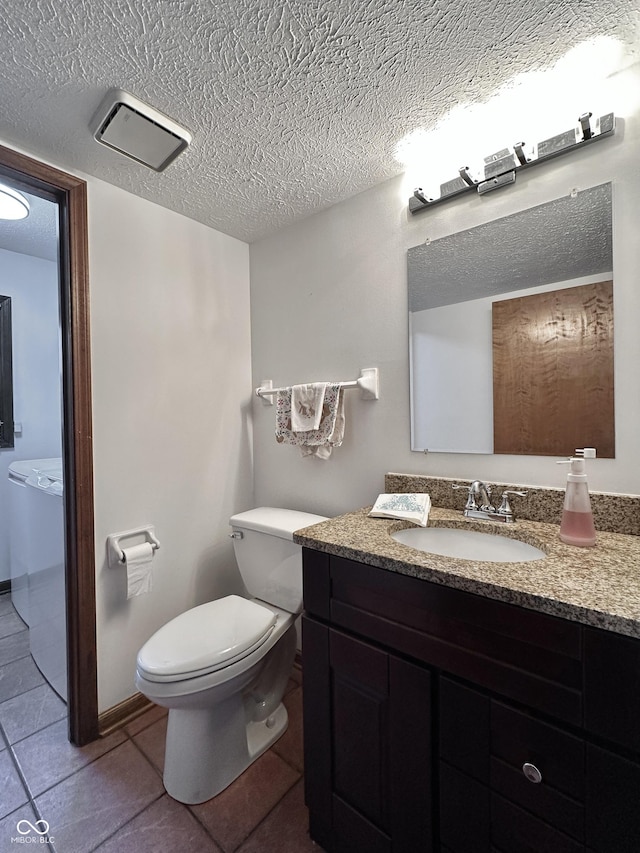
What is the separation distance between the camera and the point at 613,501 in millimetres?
1030

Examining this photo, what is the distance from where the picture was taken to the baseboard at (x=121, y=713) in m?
1.42

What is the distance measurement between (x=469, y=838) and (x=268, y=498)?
1.39 m

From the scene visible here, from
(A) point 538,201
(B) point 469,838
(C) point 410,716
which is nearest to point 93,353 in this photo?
(C) point 410,716

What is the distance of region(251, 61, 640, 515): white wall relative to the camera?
1.03m

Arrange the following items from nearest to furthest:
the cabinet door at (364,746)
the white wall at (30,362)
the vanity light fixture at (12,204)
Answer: the cabinet door at (364,746) → the vanity light fixture at (12,204) → the white wall at (30,362)

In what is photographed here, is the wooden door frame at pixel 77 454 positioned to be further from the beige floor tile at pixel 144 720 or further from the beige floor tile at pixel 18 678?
the beige floor tile at pixel 18 678

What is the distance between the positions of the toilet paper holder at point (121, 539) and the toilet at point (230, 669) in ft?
1.11

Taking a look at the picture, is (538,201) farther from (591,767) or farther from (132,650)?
(132,650)

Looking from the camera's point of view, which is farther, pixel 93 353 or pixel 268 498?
pixel 268 498

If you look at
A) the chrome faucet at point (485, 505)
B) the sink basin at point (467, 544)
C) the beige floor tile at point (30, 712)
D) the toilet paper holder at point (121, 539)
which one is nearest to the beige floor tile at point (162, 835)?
the beige floor tile at point (30, 712)

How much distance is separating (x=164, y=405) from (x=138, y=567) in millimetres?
676

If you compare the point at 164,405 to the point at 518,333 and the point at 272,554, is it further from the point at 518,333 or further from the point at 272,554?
the point at 518,333

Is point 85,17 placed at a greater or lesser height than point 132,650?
greater


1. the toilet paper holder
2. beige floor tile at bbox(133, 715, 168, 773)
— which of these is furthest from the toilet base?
the toilet paper holder
